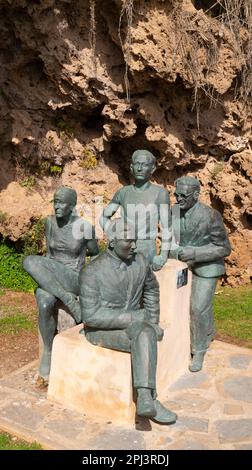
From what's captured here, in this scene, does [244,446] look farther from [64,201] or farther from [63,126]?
[63,126]

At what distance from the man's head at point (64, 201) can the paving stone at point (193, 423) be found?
91.6 inches

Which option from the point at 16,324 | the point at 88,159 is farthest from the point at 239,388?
the point at 88,159

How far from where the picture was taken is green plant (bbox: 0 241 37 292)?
32.1ft

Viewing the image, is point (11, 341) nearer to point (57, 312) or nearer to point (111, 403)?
point (57, 312)

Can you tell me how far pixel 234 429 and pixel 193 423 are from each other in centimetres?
37

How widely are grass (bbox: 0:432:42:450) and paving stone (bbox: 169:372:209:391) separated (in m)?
1.60

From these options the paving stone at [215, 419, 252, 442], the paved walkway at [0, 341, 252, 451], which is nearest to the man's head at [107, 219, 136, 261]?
the paved walkway at [0, 341, 252, 451]

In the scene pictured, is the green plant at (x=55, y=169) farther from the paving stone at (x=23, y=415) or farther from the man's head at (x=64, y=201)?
the paving stone at (x=23, y=415)

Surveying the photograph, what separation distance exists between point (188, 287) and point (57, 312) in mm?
1517

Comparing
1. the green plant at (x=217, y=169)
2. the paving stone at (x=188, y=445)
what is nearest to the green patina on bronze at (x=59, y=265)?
the paving stone at (x=188, y=445)

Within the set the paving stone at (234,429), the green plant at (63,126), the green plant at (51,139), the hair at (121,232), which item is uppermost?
the green plant at (63,126)

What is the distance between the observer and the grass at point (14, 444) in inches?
163
